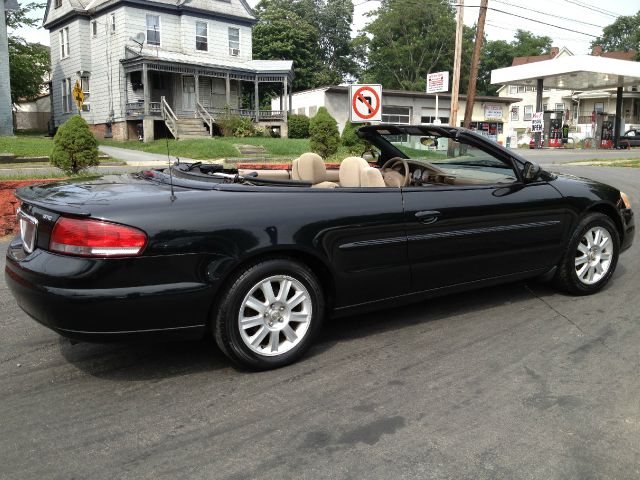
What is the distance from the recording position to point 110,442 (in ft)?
9.29

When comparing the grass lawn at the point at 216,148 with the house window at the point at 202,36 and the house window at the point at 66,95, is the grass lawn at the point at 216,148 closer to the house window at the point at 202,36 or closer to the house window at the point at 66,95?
the house window at the point at 202,36

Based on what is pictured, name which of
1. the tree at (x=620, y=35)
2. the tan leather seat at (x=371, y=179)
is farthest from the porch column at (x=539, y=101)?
the tree at (x=620, y=35)

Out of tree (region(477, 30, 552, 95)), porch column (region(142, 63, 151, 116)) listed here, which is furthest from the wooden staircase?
tree (region(477, 30, 552, 95))

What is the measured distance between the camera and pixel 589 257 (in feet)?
16.9

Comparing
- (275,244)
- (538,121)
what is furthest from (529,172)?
(538,121)

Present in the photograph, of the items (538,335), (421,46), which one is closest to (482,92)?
(421,46)

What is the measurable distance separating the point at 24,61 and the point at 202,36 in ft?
40.6

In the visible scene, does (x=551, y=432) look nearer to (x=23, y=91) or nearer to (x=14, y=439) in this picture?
(x=14, y=439)

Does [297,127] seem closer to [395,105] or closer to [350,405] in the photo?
[395,105]

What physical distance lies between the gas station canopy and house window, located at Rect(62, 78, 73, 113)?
27.4 metres

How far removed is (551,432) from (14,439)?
103 inches

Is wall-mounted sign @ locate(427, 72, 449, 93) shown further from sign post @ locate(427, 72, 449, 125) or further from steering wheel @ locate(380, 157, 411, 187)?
steering wheel @ locate(380, 157, 411, 187)

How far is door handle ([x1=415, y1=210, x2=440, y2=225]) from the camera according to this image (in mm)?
4102

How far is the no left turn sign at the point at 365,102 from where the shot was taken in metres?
11.5
